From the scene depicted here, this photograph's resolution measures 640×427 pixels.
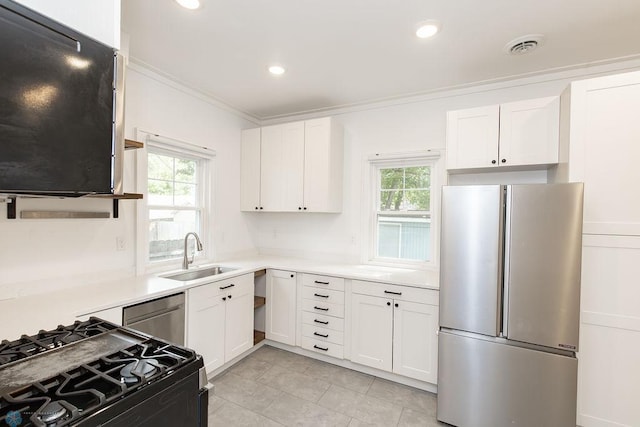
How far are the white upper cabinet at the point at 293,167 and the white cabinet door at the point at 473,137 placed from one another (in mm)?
1234

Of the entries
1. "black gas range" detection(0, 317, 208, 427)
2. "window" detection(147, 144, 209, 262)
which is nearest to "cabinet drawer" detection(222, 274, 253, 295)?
"window" detection(147, 144, 209, 262)

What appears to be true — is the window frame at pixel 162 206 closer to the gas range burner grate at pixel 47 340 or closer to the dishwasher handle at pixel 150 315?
the dishwasher handle at pixel 150 315

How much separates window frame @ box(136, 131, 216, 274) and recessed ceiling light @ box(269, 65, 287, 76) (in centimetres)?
113

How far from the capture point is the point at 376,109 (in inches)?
131

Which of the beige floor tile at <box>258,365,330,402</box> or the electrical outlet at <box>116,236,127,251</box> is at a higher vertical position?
the electrical outlet at <box>116,236,127,251</box>

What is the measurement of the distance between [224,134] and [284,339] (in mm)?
2416

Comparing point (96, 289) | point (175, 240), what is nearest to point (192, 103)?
point (175, 240)

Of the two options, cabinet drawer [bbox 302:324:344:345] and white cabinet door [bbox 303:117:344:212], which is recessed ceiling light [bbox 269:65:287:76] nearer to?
white cabinet door [bbox 303:117:344:212]

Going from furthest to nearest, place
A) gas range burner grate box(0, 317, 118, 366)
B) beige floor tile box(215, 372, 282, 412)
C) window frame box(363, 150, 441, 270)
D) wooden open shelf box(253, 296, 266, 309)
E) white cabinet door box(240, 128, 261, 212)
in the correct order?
white cabinet door box(240, 128, 261, 212) → wooden open shelf box(253, 296, 266, 309) → window frame box(363, 150, 441, 270) → beige floor tile box(215, 372, 282, 412) → gas range burner grate box(0, 317, 118, 366)

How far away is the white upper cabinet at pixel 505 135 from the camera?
222 centimetres

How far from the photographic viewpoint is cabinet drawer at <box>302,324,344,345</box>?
2.85m

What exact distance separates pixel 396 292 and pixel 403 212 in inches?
39.2

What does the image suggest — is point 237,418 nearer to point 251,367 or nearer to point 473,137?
point 251,367

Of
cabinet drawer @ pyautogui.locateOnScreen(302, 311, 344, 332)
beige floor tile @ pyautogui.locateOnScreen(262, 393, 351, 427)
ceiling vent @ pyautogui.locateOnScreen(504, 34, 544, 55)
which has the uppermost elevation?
ceiling vent @ pyautogui.locateOnScreen(504, 34, 544, 55)
